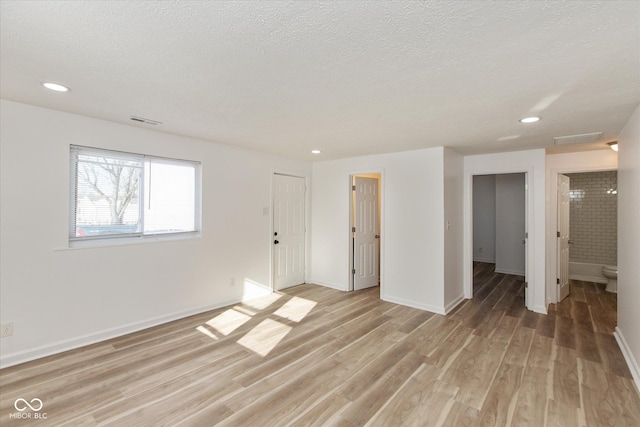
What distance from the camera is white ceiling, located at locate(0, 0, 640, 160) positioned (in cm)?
136

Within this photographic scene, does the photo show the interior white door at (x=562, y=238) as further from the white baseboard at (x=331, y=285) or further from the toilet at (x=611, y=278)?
the white baseboard at (x=331, y=285)

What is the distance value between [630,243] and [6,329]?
5814 millimetres

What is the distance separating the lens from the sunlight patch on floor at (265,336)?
3.03 metres

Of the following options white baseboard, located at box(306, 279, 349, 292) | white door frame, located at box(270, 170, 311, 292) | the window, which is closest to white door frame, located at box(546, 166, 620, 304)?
white baseboard, located at box(306, 279, 349, 292)

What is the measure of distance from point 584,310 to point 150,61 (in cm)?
599

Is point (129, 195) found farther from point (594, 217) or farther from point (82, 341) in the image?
point (594, 217)

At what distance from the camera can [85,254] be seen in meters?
3.03

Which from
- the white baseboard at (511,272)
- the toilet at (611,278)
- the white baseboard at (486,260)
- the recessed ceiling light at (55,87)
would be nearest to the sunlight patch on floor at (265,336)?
the recessed ceiling light at (55,87)

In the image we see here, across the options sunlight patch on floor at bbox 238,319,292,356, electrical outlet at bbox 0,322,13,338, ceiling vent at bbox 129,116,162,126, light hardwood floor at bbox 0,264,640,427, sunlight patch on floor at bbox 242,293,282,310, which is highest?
ceiling vent at bbox 129,116,162,126

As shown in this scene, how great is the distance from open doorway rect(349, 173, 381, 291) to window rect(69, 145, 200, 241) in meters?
2.60

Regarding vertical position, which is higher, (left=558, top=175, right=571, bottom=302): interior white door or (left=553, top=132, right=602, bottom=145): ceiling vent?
(left=553, top=132, right=602, bottom=145): ceiling vent

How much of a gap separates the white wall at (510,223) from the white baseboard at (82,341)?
6542 millimetres

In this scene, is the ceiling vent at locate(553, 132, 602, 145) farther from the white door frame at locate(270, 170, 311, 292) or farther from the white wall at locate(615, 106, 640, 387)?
the white door frame at locate(270, 170, 311, 292)

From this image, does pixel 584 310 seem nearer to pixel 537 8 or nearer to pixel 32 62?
pixel 537 8
